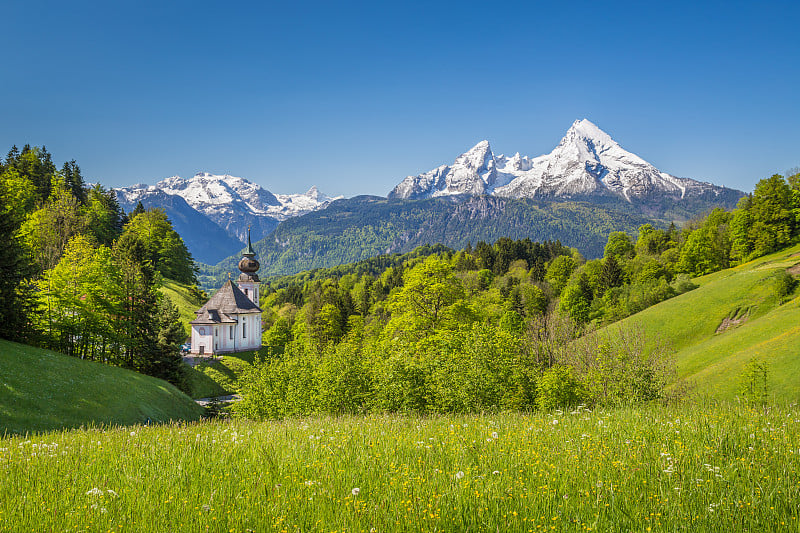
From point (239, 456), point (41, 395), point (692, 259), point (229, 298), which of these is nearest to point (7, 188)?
point (229, 298)

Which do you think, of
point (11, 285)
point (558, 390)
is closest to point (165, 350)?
point (11, 285)

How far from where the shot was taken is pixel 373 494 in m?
5.38

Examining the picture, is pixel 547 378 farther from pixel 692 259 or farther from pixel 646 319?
pixel 692 259

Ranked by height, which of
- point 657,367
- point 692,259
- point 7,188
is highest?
point 7,188

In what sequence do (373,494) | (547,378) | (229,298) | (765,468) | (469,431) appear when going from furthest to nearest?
(229,298) < (547,378) < (469,431) < (765,468) < (373,494)

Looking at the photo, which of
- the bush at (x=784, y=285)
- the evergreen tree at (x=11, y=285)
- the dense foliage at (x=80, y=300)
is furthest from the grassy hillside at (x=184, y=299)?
the bush at (x=784, y=285)

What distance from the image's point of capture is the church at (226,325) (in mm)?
82500

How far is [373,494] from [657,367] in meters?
25.2

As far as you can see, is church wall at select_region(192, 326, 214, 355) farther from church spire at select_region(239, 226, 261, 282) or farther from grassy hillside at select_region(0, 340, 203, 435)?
grassy hillside at select_region(0, 340, 203, 435)

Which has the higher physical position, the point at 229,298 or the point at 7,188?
the point at 7,188

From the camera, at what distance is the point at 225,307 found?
289 ft

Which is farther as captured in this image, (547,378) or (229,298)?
(229,298)

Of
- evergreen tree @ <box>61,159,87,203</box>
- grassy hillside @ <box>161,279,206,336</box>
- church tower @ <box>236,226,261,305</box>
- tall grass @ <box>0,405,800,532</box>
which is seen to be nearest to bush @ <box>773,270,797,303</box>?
tall grass @ <box>0,405,800,532</box>

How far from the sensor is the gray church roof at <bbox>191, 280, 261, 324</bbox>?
8306 cm
